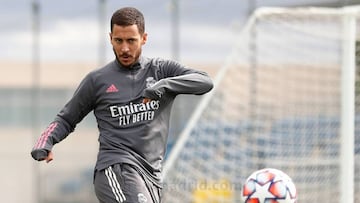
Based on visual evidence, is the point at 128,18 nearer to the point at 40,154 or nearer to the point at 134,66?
the point at 134,66

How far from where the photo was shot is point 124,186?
5.53m

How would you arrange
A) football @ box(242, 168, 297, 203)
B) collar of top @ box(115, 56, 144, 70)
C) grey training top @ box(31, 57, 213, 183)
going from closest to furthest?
1. grey training top @ box(31, 57, 213, 183)
2. collar of top @ box(115, 56, 144, 70)
3. football @ box(242, 168, 297, 203)

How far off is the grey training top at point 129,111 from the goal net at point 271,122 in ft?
16.2

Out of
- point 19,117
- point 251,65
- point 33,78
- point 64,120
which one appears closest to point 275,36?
point 251,65

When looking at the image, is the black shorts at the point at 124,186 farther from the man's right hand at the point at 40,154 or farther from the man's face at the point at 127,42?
the man's face at the point at 127,42

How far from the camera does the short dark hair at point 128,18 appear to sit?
559 cm

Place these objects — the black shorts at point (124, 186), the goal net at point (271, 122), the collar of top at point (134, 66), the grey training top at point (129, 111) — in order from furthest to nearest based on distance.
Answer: the goal net at point (271, 122)
the collar of top at point (134, 66)
the grey training top at point (129, 111)
the black shorts at point (124, 186)

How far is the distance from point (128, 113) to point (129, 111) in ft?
0.04

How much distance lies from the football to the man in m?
0.69

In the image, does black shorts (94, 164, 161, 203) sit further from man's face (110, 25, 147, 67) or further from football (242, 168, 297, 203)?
football (242, 168, 297, 203)

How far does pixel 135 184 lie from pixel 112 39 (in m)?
0.82

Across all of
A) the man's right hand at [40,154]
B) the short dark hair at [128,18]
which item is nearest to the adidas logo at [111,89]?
the short dark hair at [128,18]

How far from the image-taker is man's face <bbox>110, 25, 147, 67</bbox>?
557cm

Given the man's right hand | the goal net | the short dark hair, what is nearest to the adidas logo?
the short dark hair
